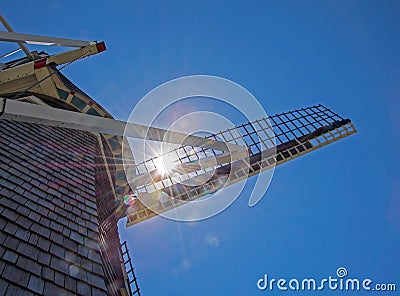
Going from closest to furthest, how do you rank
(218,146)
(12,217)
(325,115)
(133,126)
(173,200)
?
1. (12,217)
2. (133,126)
3. (218,146)
4. (173,200)
5. (325,115)

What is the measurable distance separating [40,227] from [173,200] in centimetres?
674

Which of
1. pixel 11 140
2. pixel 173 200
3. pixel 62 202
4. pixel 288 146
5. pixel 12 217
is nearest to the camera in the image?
pixel 12 217

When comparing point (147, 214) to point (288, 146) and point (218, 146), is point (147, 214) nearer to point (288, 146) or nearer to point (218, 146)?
point (218, 146)

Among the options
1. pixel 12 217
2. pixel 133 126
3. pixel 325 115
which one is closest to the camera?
pixel 12 217

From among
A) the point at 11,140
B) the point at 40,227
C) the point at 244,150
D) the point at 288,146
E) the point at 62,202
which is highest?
the point at 288,146

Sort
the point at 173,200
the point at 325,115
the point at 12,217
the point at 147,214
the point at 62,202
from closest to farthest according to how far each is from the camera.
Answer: the point at 12,217 → the point at 62,202 → the point at 147,214 → the point at 173,200 → the point at 325,115

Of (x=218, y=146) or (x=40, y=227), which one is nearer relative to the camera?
(x=40, y=227)

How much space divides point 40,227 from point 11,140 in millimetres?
2562

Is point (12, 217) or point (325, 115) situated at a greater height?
point (325, 115)

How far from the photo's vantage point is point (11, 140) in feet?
18.1

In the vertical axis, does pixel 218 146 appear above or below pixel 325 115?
below

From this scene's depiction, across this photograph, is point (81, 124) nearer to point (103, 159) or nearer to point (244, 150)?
point (103, 159)

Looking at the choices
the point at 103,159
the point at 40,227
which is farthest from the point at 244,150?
the point at 40,227

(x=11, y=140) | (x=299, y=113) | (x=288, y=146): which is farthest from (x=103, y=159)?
(x=299, y=113)
